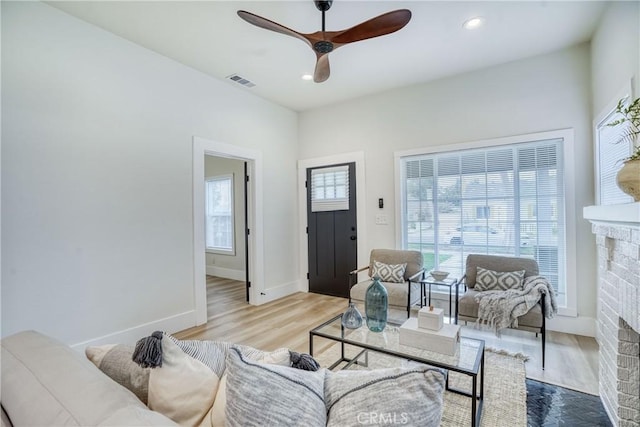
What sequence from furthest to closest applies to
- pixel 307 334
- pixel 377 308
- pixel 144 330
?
Answer: pixel 307 334 → pixel 144 330 → pixel 377 308

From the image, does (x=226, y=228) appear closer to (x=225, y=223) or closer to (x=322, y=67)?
(x=225, y=223)

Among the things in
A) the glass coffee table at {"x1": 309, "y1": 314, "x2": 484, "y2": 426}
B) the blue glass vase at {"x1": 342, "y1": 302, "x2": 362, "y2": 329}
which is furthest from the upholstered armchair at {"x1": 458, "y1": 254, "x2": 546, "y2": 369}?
the blue glass vase at {"x1": 342, "y1": 302, "x2": 362, "y2": 329}

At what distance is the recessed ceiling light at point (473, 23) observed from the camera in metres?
2.68

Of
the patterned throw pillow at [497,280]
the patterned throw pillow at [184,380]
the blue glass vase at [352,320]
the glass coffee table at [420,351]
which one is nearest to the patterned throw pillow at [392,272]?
the patterned throw pillow at [497,280]

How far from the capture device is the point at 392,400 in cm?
76

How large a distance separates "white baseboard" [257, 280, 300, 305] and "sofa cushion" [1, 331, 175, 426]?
3.47 meters

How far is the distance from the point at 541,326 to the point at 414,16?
278 cm

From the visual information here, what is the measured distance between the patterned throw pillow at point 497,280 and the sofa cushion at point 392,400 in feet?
8.83

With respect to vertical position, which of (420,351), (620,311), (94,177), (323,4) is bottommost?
(420,351)

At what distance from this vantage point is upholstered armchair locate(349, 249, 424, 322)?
3.24 meters

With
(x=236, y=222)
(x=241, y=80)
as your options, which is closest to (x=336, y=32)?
(x=241, y=80)

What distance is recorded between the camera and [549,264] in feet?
10.9

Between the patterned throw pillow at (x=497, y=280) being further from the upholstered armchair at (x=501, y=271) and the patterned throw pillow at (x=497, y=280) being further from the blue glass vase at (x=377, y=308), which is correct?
the blue glass vase at (x=377, y=308)

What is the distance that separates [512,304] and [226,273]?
505cm
